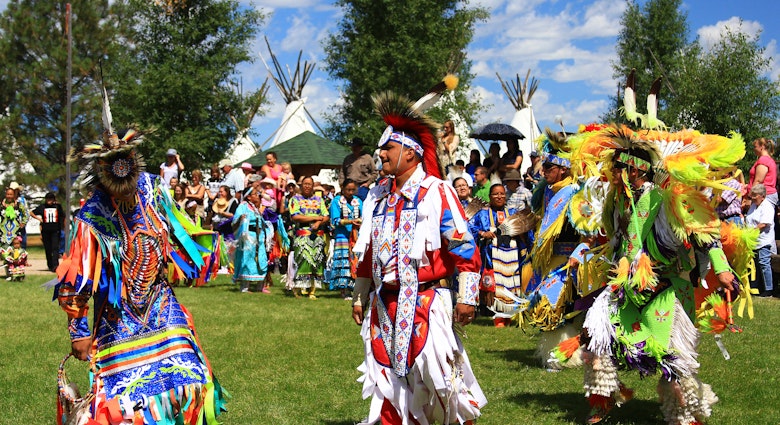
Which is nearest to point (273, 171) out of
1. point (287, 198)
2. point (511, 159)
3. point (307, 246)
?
point (287, 198)

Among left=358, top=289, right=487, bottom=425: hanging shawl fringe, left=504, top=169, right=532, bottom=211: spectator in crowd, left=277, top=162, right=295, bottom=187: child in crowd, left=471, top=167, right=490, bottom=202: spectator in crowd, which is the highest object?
left=277, top=162, right=295, bottom=187: child in crowd

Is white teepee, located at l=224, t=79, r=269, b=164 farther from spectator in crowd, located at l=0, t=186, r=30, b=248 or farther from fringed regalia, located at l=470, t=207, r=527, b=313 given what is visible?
fringed regalia, located at l=470, t=207, r=527, b=313

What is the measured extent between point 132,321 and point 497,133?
33.4ft

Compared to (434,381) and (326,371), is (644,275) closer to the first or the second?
(434,381)

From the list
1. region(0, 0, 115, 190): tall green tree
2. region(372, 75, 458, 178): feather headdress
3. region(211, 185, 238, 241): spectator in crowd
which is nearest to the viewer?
region(372, 75, 458, 178): feather headdress

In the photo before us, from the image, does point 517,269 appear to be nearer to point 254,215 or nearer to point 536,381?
point 536,381

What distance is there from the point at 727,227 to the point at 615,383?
1294mm

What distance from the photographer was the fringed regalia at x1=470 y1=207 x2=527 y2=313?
1058cm

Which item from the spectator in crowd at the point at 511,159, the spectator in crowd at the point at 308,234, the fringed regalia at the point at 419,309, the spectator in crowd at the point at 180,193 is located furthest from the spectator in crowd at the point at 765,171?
the spectator in crowd at the point at 180,193

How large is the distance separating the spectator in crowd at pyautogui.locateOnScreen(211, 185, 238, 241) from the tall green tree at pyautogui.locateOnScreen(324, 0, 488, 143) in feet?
48.0

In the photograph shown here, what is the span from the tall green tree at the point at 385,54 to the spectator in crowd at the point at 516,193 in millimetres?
18935

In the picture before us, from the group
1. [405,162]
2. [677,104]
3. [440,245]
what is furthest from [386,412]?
[677,104]

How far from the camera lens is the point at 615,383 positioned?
5.74m

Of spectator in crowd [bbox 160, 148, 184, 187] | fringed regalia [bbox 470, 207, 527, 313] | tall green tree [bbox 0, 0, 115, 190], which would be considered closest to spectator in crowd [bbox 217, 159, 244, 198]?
spectator in crowd [bbox 160, 148, 184, 187]
